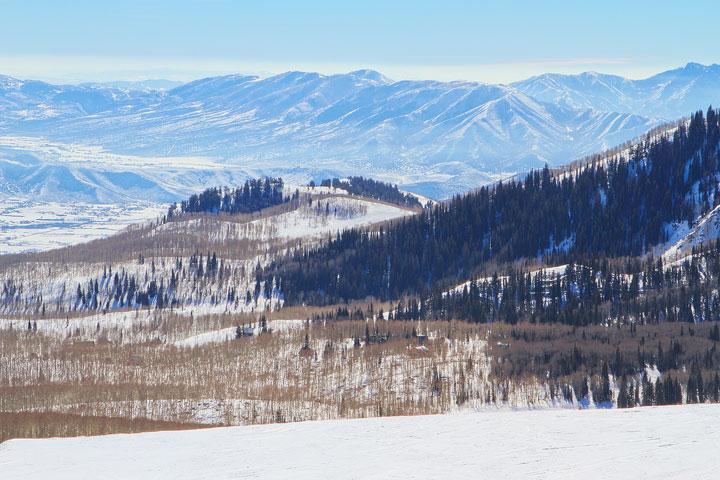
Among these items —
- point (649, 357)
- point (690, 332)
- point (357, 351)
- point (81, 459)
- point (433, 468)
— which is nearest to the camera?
point (433, 468)

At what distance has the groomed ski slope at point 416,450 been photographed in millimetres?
43219

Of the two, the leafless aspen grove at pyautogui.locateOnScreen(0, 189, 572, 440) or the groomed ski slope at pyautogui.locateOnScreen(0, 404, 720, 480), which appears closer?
the groomed ski slope at pyautogui.locateOnScreen(0, 404, 720, 480)

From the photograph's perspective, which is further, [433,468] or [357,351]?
[357,351]

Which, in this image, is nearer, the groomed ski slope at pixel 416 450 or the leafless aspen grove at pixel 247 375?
the groomed ski slope at pixel 416 450

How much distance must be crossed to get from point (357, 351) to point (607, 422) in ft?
278

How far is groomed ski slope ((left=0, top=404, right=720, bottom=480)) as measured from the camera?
4322 centimetres

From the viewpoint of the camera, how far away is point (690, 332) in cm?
12300

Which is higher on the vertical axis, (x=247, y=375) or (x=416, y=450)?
(x=416, y=450)

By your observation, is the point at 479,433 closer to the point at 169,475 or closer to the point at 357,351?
the point at 169,475

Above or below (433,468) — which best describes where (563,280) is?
above

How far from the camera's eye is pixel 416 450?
48.4 m

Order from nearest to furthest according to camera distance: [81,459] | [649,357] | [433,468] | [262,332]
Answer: [433,468] < [81,459] < [649,357] < [262,332]

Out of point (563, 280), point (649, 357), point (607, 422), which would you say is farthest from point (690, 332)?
point (607, 422)

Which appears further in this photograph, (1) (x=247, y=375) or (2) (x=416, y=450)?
(1) (x=247, y=375)
